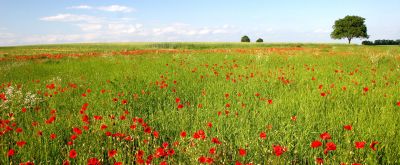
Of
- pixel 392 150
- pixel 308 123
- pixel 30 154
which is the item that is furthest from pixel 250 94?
pixel 30 154

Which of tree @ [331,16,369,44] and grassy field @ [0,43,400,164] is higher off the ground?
tree @ [331,16,369,44]

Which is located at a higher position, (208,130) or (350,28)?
(350,28)

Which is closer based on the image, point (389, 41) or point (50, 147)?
point (50, 147)

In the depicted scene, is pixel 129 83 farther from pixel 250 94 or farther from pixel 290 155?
pixel 290 155

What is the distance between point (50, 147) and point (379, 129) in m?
3.60

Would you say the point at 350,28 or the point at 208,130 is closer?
the point at 208,130

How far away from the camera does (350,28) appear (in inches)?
2405

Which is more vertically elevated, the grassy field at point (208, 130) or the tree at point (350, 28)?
the tree at point (350, 28)

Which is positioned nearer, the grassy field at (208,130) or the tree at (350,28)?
the grassy field at (208,130)

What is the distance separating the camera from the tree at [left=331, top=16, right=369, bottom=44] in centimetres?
6062

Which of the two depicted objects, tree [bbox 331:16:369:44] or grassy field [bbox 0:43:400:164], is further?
tree [bbox 331:16:369:44]

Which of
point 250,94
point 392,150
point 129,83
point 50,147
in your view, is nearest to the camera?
point 392,150

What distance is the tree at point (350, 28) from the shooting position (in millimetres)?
60625

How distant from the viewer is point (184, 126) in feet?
12.1
